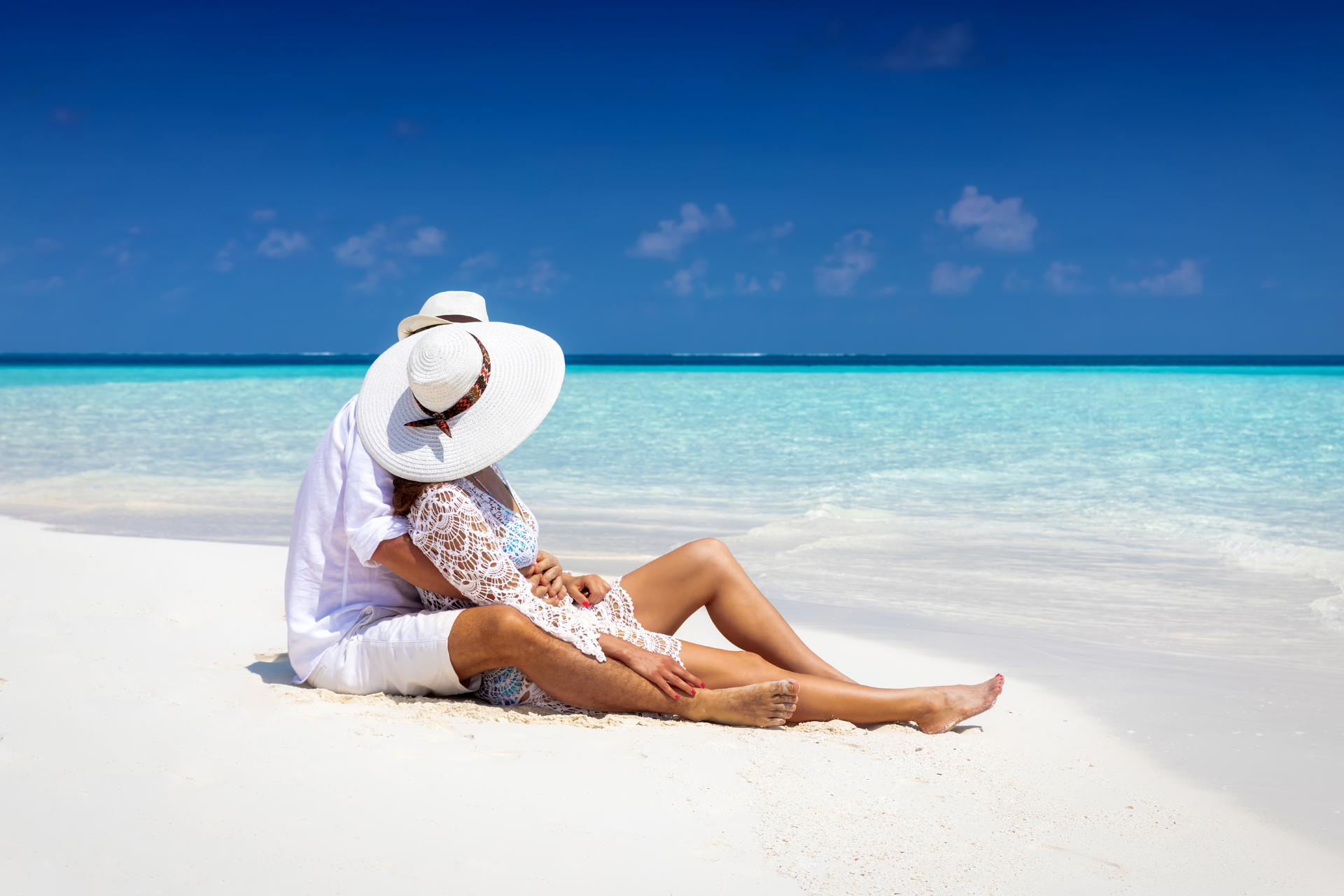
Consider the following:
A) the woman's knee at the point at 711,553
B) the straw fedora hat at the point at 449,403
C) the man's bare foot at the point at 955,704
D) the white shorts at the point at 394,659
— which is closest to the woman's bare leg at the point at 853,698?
the man's bare foot at the point at 955,704

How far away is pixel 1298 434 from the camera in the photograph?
1259 cm

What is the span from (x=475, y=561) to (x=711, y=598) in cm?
88

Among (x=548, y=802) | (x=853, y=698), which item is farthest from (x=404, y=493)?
(x=853, y=698)

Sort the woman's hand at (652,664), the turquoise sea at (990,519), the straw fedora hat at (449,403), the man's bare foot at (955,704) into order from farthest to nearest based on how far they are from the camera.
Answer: the turquoise sea at (990,519), the man's bare foot at (955,704), the woman's hand at (652,664), the straw fedora hat at (449,403)

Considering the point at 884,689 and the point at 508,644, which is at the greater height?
the point at 508,644

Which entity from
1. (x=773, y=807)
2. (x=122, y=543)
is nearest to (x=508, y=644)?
(x=773, y=807)

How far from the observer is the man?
287cm

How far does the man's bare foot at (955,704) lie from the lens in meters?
3.06

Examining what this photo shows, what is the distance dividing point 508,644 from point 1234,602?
377cm

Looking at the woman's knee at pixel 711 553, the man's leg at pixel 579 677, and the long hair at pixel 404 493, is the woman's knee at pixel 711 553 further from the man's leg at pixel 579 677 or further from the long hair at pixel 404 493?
the long hair at pixel 404 493

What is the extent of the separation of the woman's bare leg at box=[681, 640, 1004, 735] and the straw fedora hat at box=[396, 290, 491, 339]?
1.26 meters

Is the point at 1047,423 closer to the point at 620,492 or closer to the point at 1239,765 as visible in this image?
the point at 620,492

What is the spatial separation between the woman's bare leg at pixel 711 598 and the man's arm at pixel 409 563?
26.3 inches

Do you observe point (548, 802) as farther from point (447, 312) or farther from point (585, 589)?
point (447, 312)
